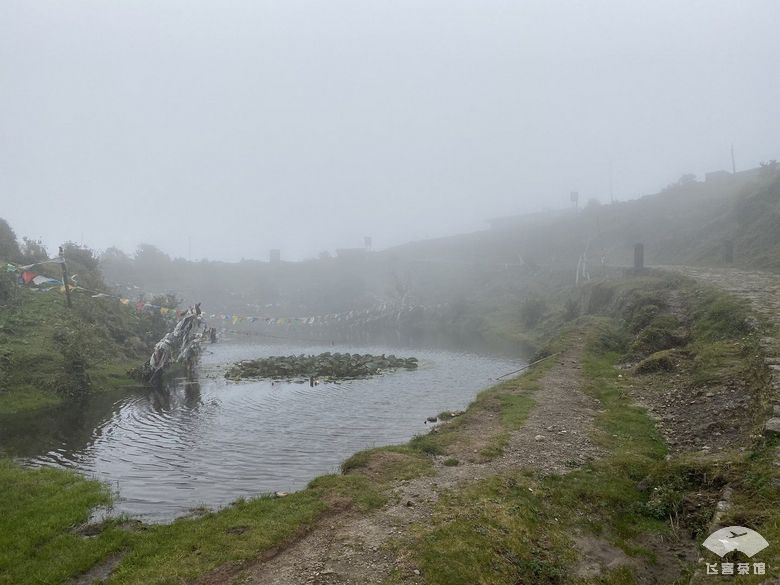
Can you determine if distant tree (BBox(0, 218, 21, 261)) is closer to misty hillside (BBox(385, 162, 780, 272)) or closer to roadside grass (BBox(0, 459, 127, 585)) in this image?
roadside grass (BBox(0, 459, 127, 585))

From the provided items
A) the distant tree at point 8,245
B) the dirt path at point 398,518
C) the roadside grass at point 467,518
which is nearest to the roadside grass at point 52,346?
the distant tree at point 8,245

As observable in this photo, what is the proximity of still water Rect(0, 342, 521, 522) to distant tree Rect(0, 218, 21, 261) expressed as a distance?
30.8 metres

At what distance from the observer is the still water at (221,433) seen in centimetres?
1795

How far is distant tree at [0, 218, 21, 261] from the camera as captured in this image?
54584 mm

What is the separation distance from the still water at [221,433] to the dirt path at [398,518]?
517cm

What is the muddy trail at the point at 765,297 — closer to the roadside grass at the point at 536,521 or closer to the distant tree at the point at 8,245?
the roadside grass at the point at 536,521

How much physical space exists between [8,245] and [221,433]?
48.3 metres

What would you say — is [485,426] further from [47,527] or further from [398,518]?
[47,527]

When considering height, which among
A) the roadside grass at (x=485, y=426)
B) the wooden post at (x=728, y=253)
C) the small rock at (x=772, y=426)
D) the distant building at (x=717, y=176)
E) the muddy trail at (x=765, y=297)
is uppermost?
the distant building at (x=717, y=176)

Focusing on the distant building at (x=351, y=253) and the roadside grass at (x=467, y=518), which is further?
the distant building at (x=351, y=253)

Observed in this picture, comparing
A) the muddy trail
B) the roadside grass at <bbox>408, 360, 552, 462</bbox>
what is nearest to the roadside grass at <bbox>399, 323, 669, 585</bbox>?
the roadside grass at <bbox>408, 360, 552, 462</bbox>

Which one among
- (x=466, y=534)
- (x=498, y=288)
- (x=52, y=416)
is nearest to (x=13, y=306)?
(x=52, y=416)

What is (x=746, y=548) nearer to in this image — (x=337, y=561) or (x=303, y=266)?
(x=337, y=561)

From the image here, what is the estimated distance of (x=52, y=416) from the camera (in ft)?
95.4
